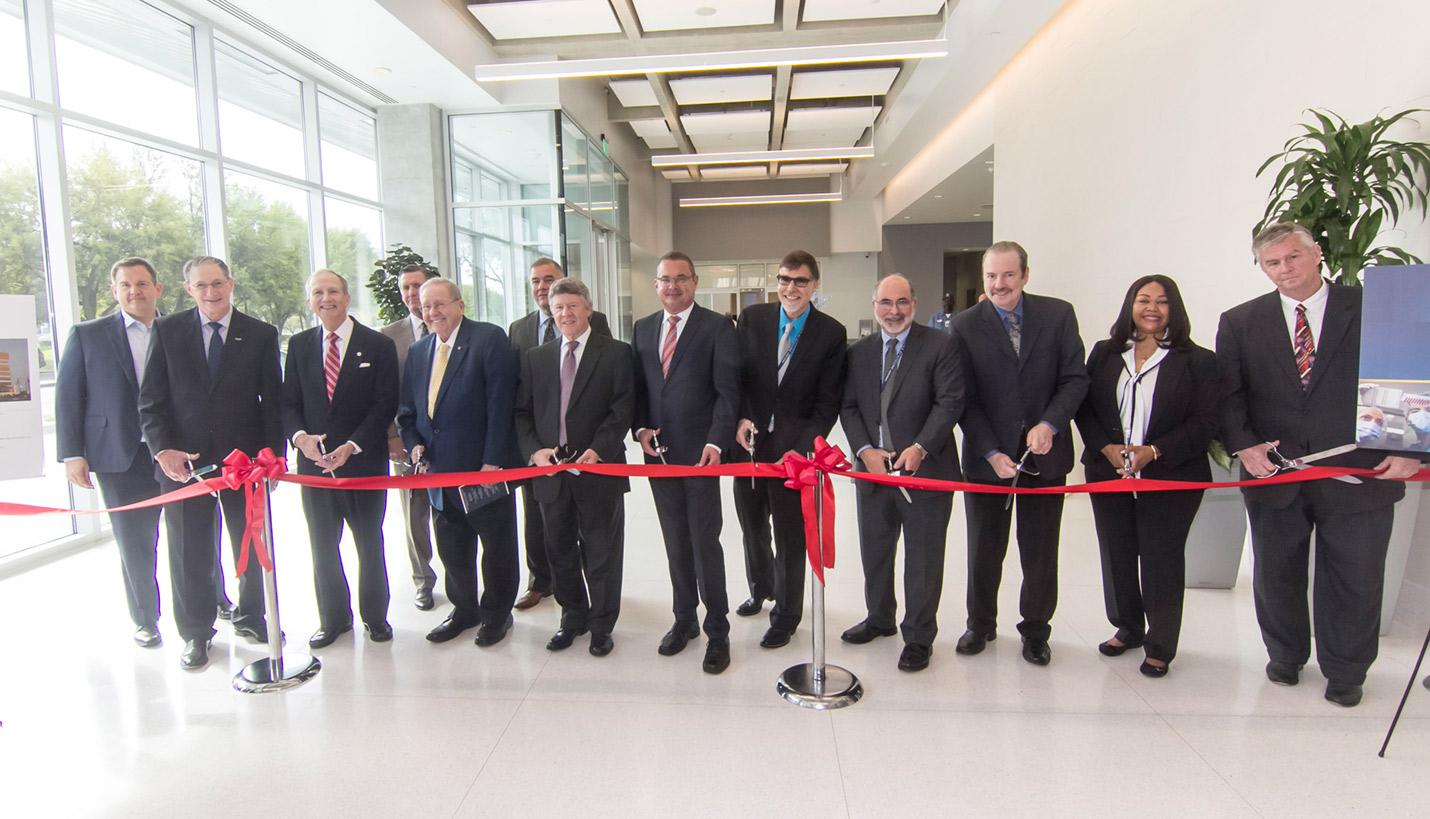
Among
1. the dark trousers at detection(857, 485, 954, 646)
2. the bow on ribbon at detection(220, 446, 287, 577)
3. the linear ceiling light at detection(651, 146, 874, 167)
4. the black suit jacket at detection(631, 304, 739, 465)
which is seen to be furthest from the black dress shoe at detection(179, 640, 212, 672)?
the linear ceiling light at detection(651, 146, 874, 167)

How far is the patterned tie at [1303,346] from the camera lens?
2713 millimetres

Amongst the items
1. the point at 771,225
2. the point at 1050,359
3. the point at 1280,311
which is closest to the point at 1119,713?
the point at 1050,359

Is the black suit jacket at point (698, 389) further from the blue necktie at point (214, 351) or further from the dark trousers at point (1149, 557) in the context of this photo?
the blue necktie at point (214, 351)

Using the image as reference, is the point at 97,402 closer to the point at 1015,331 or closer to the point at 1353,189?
the point at 1015,331

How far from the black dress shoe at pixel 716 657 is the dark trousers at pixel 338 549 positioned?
60.8 inches

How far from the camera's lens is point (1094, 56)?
5984 millimetres

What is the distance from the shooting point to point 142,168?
5.73m

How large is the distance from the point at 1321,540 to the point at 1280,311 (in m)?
0.86

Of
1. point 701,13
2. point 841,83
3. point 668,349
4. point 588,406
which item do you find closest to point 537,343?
point 588,406

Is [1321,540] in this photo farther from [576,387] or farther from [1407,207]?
[576,387]

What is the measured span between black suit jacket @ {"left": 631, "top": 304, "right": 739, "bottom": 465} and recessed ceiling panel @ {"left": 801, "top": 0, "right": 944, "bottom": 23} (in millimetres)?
6417

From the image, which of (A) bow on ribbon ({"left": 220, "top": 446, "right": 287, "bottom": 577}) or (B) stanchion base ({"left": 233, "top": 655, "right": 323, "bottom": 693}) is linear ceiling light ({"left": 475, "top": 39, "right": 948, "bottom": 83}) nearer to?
(A) bow on ribbon ({"left": 220, "top": 446, "right": 287, "bottom": 577})

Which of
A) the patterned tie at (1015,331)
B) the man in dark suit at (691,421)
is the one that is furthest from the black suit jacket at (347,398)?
the patterned tie at (1015,331)

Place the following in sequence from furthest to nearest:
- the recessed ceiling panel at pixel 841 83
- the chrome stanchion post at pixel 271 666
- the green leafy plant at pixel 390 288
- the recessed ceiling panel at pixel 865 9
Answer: the recessed ceiling panel at pixel 841 83 < the recessed ceiling panel at pixel 865 9 < the green leafy plant at pixel 390 288 < the chrome stanchion post at pixel 271 666
